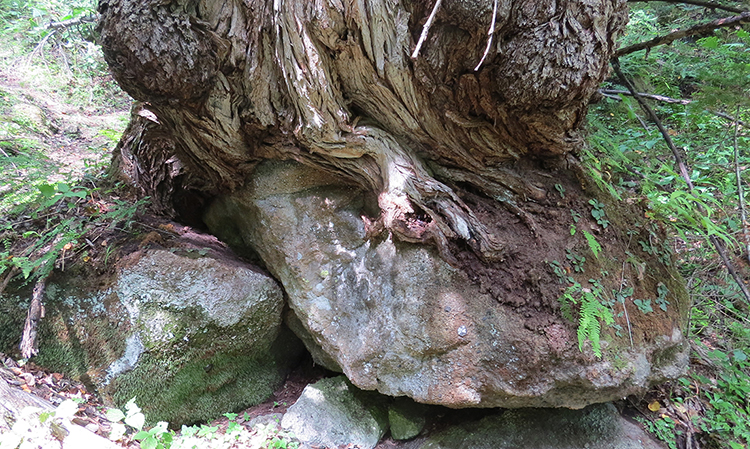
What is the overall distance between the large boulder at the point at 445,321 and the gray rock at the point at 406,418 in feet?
1.72

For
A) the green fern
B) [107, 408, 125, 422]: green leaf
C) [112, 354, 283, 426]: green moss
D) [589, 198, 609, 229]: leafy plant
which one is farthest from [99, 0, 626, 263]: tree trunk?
[107, 408, 125, 422]: green leaf

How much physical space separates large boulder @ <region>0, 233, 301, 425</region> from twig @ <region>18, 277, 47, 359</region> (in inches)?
2.9

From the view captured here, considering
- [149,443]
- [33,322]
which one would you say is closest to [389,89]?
[149,443]

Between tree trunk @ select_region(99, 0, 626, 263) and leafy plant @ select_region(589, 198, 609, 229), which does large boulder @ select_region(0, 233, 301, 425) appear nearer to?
tree trunk @ select_region(99, 0, 626, 263)

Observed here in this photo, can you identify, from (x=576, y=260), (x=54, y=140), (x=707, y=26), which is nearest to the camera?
(x=707, y=26)

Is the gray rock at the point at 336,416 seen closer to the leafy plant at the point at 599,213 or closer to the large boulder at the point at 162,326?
the large boulder at the point at 162,326

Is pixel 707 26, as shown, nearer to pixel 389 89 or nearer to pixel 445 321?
pixel 389 89

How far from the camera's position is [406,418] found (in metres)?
3.25

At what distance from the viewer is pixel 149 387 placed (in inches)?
123

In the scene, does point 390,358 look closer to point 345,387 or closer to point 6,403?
point 345,387

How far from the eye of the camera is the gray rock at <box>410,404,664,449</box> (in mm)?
2920

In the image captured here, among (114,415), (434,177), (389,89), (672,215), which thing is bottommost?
(114,415)

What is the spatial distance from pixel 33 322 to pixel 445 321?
309 centimetres

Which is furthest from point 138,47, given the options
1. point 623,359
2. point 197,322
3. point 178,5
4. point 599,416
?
point 599,416
